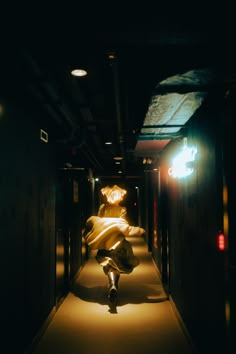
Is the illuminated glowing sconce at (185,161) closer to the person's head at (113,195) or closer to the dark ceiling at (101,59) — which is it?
the dark ceiling at (101,59)

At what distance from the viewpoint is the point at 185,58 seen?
4.94m

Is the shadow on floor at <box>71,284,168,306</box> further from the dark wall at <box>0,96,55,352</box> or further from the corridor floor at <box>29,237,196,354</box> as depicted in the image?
the dark wall at <box>0,96,55,352</box>

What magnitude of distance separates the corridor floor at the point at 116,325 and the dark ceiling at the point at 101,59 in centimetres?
288

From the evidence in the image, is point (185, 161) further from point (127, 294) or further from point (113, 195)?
point (127, 294)

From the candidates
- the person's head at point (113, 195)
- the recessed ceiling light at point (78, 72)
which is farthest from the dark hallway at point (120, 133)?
the person's head at point (113, 195)

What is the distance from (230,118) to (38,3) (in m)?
1.80

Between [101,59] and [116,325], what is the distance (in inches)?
152

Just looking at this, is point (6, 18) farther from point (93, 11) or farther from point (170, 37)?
point (170, 37)

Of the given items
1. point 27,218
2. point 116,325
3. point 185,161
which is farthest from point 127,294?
point 27,218

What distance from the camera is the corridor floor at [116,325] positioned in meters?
4.91

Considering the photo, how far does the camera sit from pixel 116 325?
19.0 ft

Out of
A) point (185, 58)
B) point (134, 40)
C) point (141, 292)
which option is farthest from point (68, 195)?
point (134, 40)

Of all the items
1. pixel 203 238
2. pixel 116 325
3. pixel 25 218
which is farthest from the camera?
pixel 116 325

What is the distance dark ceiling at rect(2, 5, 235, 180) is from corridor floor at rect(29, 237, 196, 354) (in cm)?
288
